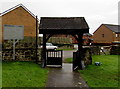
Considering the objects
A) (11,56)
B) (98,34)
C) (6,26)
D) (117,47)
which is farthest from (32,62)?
(98,34)

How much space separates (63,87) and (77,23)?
6968 mm

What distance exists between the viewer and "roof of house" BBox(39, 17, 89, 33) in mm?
12703

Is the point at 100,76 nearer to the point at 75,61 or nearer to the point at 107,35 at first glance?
the point at 75,61

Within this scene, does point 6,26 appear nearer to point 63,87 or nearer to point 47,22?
point 47,22

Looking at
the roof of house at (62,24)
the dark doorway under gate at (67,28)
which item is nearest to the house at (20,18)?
the roof of house at (62,24)

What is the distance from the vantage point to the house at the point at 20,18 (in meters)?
28.5

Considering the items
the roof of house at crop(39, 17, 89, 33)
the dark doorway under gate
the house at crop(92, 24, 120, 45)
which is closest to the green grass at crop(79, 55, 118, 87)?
the dark doorway under gate

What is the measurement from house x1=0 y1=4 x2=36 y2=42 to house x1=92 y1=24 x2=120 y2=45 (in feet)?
84.1

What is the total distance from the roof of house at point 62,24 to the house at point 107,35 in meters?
38.1

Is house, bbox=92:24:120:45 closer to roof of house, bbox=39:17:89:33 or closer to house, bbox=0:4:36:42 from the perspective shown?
house, bbox=0:4:36:42

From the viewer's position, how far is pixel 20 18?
30.3m

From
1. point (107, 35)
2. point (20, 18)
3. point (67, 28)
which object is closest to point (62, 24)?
point (67, 28)

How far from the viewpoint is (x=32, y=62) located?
14.6m

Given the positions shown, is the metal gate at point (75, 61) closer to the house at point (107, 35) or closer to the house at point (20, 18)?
the house at point (20, 18)
